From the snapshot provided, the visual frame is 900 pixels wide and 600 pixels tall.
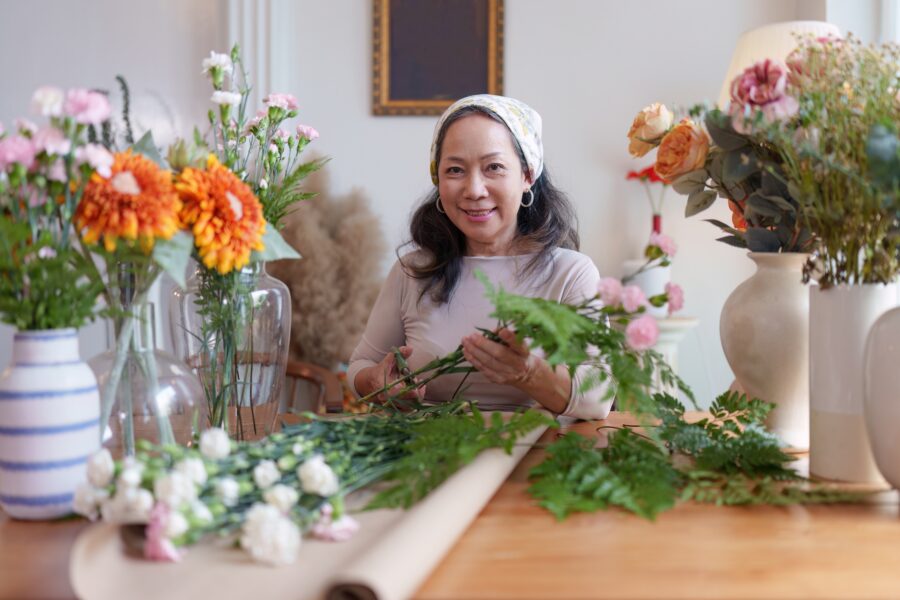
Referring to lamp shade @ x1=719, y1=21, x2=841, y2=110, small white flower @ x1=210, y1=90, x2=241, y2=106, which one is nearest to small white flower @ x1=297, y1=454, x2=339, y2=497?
small white flower @ x1=210, y1=90, x2=241, y2=106

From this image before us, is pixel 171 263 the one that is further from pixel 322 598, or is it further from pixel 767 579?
pixel 767 579

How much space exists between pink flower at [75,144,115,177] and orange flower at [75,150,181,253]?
13mm

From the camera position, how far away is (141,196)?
0.87 m

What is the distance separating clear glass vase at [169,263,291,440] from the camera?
118 centimetres

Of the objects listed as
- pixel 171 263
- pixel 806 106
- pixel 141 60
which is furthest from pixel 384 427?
pixel 141 60

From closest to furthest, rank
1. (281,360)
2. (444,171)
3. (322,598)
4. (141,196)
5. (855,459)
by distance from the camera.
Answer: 1. (322,598)
2. (141,196)
3. (855,459)
4. (281,360)
5. (444,171)

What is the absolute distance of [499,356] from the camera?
1.21 meters

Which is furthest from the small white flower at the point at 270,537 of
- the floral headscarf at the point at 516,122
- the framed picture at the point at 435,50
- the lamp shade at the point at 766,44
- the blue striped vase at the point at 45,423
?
the framed picture at the point at 435,50

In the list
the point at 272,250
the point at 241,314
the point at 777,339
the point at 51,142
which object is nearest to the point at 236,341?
the point at 241,314

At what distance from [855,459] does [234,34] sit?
3001mm

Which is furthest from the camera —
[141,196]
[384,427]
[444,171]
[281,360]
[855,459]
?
[444,171]

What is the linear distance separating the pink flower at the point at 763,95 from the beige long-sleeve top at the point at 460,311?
2.22 feet

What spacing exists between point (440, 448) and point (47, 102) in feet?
1.89

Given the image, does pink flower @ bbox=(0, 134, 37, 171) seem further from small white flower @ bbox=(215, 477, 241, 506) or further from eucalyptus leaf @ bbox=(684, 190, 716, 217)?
eucalyptus leaf @ bbox=(684, 190, 716, 217)
